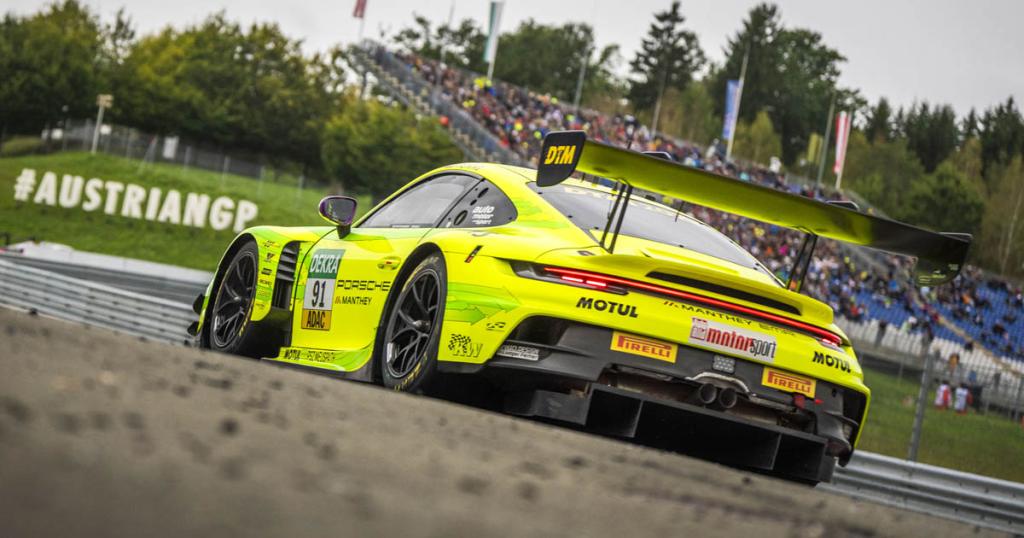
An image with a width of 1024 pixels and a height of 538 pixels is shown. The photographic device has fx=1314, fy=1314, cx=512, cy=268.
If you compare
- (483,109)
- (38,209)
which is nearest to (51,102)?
(38,209)

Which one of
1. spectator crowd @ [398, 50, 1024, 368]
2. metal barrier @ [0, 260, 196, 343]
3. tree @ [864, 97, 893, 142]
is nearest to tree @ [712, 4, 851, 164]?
tree @ [864, 97, 893, 142]

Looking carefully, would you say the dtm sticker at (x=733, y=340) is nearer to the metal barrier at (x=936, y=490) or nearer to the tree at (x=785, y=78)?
the metal barrier at (x=936, y=490)

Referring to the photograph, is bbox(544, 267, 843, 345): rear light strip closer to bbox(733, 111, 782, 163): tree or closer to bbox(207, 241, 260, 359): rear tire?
bbox(207, 241, 260, 359): rear tire

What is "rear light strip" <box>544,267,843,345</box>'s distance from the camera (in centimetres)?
545

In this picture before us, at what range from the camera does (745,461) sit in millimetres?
5742

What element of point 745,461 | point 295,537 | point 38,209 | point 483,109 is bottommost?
point 38,209

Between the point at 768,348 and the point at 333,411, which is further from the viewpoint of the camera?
the point at 768,348

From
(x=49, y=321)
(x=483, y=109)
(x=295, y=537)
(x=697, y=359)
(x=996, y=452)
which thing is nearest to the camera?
(x=295, y=537)

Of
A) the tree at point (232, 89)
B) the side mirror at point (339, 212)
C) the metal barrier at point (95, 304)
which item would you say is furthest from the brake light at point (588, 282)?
the tree at point (232, 89)

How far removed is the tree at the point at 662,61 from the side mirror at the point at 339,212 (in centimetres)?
9256

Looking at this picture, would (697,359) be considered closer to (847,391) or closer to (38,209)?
(847,391)

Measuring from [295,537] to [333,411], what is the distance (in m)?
1.65

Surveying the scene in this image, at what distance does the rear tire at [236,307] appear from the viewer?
25.9ft

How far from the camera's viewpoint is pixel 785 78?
352ft
